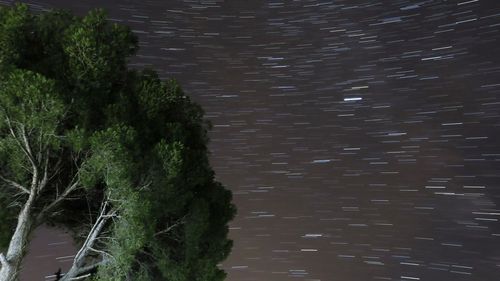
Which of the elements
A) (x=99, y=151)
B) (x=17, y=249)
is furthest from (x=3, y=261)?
(x=99, y=151)

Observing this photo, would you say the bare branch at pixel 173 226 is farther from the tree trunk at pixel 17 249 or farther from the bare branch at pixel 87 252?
the tree trunk at pixel 17 249

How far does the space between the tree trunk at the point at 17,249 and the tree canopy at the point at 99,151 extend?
0.01m

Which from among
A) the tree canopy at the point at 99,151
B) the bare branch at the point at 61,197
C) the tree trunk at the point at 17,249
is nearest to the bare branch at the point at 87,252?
the tree canopy at the point at 99,151

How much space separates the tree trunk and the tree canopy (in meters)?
0.01

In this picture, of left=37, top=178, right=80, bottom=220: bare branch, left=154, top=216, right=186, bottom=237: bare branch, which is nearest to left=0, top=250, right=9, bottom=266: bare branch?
left=37, top=178, right=80, bottom=220: bare branch

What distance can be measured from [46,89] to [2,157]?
1.65 m

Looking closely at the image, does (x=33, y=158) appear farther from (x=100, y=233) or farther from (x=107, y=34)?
(x=107, y=34)

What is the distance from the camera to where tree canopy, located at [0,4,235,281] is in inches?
254

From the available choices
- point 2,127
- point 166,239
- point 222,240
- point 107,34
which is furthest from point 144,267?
point 107,34

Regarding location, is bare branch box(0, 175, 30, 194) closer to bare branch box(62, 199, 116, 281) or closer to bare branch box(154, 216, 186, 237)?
bare branch box(62, 199, 116, 281)

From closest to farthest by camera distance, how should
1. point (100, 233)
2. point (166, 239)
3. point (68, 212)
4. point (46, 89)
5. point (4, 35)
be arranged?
point (46, 89)
point (4, 35)
point (100, 233)
point (166, 239)
point (68, 212)

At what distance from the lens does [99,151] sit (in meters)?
6.49

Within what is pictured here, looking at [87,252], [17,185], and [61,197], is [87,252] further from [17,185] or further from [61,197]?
[17,185]

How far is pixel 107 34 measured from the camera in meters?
6.82
